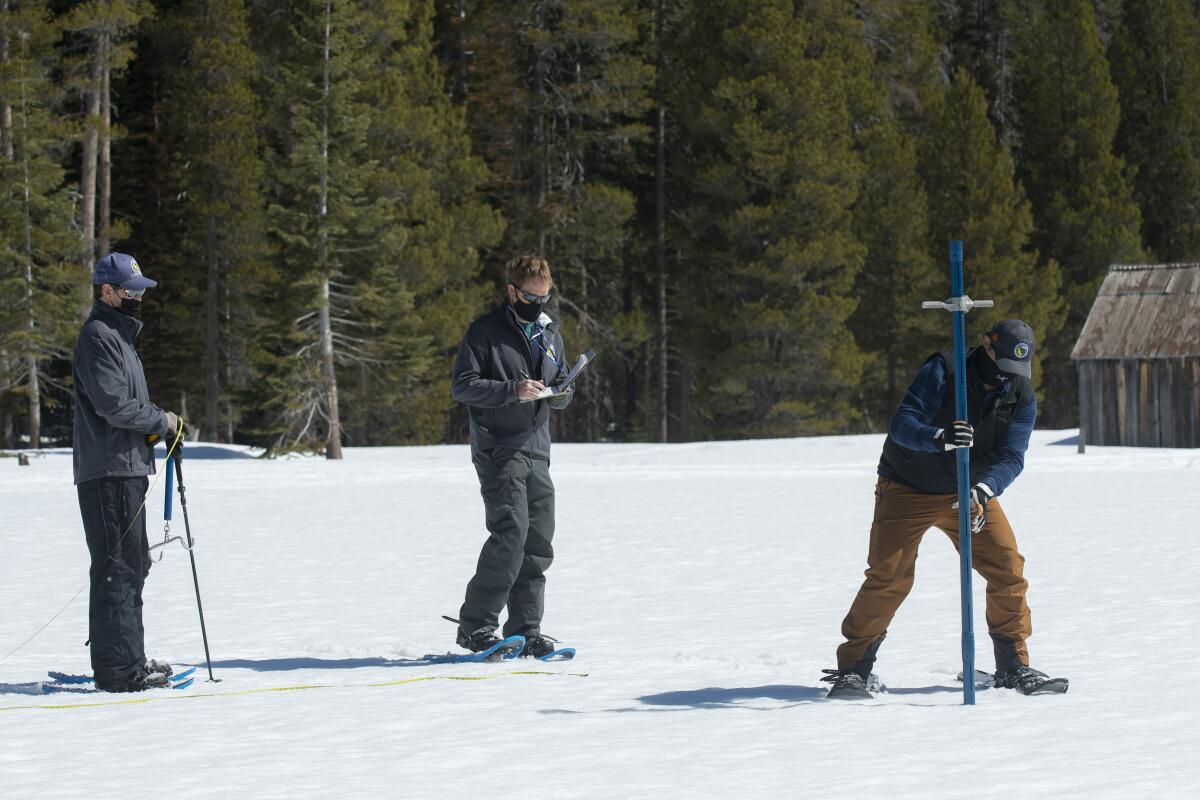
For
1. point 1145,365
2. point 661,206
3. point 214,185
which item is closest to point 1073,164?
point 661,206

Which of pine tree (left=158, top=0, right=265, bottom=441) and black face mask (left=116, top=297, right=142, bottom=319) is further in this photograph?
pine tree (left=158, top=0, right=265, bottom=441)

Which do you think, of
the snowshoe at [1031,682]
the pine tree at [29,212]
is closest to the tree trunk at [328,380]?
the pine tree at [29,212]

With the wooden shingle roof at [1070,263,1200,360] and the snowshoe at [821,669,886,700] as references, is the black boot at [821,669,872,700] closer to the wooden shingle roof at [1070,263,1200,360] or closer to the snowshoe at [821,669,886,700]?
the snowshoe at [821,669,886,700]

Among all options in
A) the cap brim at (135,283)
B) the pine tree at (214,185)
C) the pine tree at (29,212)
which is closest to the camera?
the cap brim at (135,283)

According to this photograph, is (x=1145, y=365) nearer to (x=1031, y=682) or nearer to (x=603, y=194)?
(x=603, y=194)

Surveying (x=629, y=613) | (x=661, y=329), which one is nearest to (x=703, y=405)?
(x=661, y=329)

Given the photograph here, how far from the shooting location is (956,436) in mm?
6723

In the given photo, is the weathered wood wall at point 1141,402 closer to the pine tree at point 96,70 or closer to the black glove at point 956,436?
the pine tree at point 96,70

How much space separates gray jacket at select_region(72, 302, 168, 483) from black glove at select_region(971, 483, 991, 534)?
11.5 ft

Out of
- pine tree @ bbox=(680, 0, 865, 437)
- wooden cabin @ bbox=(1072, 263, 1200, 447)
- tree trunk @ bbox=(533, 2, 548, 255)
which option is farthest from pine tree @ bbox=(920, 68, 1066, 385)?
tree trunk @ bbox=(533, 2, 548, 255)

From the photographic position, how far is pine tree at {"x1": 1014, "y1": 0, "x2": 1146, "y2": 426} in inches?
1949

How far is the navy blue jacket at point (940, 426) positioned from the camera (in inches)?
276

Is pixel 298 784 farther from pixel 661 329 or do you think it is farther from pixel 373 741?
pixel 661 329

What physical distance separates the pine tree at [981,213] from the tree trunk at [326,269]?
19.1 meters
